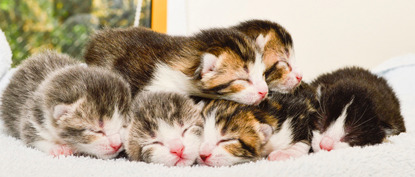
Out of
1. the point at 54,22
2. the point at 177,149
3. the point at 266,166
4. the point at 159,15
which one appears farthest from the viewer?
the point at 159,15

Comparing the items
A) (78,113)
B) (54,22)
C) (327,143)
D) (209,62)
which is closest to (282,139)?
(327,143)

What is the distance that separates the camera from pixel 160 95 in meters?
1.31

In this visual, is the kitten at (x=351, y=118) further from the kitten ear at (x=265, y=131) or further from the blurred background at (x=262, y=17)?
the blurred background at (x=262, y=17)

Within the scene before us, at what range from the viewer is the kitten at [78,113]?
4.10 feet

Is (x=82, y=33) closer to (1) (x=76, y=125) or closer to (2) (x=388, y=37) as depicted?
(1) (x=76, y=125)

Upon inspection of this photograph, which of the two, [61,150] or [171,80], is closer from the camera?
[61,150]

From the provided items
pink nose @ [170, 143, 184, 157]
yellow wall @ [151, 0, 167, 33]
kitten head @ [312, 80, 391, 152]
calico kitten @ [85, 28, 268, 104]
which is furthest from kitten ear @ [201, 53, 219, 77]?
yellow wall @ [151, 0, 167, 33]

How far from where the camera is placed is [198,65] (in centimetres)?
142

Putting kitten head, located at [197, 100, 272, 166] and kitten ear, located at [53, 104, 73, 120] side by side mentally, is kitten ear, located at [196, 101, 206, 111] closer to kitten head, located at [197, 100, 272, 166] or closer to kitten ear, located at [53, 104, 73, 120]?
kitten head, located at [197, 100, 272, 166]

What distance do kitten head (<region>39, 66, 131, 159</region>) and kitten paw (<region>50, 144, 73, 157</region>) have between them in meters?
0.02

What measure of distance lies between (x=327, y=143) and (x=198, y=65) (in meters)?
0.55

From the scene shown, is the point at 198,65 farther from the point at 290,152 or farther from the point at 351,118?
the point at 351,118

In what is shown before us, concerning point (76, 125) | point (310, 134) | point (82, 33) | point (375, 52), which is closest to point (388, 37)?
point (375, 52)

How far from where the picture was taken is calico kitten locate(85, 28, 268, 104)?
54.3 inches
